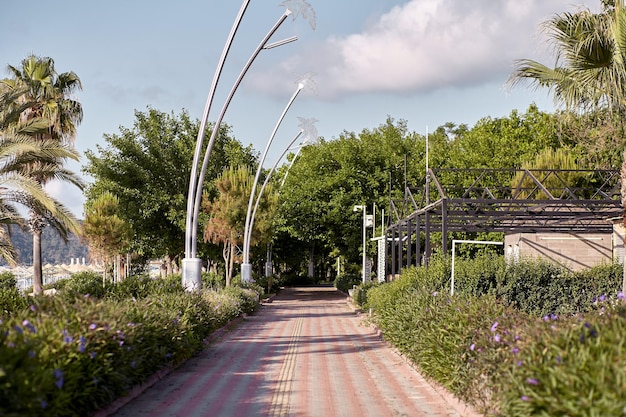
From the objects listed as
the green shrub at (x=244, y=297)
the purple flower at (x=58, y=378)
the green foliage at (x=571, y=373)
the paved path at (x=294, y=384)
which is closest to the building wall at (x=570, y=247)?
the green shrub at (x=244, y=297)

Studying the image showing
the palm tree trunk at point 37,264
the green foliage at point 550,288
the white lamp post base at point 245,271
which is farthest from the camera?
the white lamp post base at point 245,271

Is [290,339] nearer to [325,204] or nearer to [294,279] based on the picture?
[325,204]

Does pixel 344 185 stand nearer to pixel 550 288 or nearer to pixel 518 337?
pixel 550 288

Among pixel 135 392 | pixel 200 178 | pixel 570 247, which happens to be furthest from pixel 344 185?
pixel 135 392

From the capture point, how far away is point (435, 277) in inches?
757

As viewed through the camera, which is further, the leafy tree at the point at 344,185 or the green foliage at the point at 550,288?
the leafy tree at the point at 344,185

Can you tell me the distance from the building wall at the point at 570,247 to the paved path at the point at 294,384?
1321 centimetres

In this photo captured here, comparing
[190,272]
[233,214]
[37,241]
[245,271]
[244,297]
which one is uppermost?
[233,214]

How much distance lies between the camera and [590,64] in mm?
14125

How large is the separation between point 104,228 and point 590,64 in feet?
105

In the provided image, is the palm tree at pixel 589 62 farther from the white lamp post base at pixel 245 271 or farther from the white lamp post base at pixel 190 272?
the white lamp post base at pixel 245 271

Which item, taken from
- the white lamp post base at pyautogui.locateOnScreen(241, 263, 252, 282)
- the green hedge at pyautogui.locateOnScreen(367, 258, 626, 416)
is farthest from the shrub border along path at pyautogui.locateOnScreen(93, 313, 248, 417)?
the white lamp post base at pyautogui.locateOnScreen(241, 263, 252, 282)

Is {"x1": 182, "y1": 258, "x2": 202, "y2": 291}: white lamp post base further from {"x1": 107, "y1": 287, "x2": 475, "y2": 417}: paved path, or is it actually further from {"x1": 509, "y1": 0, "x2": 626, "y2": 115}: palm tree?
{"x1": 509, "y1": 0, "x2": 626, "y2": 115}: palm tree

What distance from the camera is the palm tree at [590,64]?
13367 millimetres
